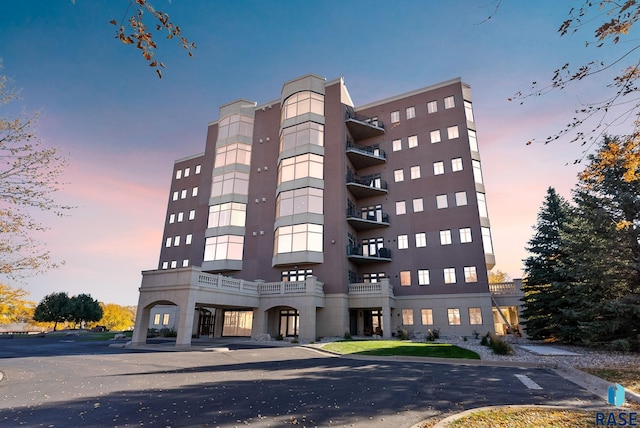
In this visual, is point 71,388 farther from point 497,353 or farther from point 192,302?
point 497,353

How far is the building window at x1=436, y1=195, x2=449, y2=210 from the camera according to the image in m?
32.3

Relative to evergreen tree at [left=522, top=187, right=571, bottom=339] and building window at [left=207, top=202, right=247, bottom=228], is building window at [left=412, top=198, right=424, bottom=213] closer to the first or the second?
evergreen tree at [left=522, top=187, right=571, bottom=339]

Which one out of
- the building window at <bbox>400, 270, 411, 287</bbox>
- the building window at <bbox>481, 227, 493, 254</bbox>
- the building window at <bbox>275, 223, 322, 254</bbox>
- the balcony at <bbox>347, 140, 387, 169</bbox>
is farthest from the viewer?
the balcony at <bbox>347, 140, 387, 169</bbox>

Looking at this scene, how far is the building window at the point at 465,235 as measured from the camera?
30495 millimetres

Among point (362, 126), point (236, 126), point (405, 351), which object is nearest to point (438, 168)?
point (362, 126)

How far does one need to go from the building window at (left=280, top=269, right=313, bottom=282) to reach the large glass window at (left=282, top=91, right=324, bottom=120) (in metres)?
17.3

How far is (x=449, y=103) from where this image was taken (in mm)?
35000

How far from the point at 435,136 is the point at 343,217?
14.1 metres

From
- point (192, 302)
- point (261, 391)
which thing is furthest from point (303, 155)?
point (261, 391)

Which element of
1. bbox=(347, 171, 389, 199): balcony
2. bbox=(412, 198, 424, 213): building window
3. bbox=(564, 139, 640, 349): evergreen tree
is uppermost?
bbox=(347, 171, 389, 199): balcony

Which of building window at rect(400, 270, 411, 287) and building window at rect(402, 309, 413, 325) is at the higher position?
building window at rect(400, 270, 411, 287)

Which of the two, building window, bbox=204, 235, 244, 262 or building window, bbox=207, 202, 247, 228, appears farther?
building window, bbox=207, 202, 247, 228

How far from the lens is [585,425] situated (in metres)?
5.93

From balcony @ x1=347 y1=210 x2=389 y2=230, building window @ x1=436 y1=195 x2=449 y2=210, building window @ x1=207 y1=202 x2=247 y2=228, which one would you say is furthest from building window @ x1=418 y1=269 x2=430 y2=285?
building window @ x1=207 y1=202 x2=247 y2=228
